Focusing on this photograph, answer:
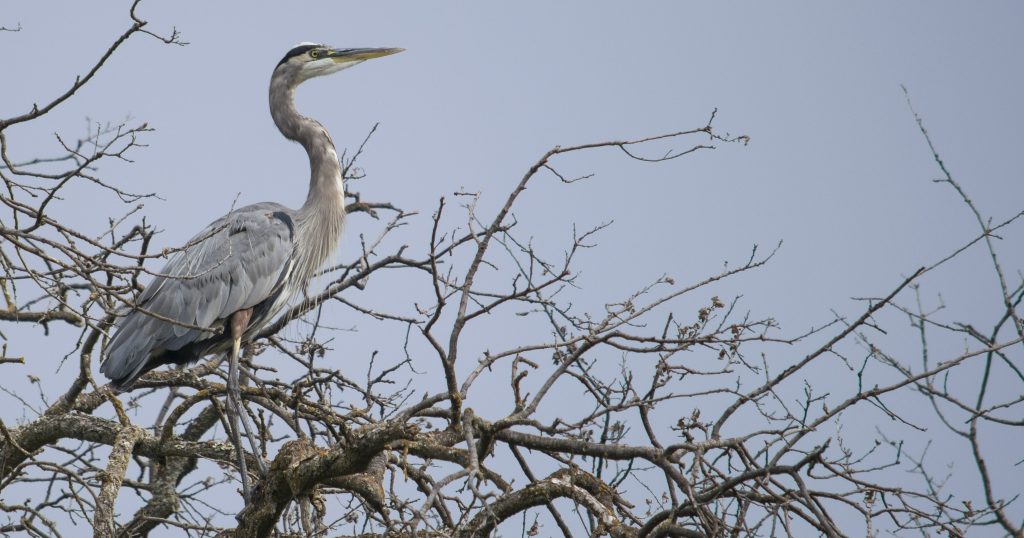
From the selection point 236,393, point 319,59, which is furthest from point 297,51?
point 236,393

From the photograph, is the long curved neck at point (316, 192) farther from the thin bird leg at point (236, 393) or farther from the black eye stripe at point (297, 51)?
the thin bird leg at point (236, 393)

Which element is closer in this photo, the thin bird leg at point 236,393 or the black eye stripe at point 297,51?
the thin bird leg at point 236,393

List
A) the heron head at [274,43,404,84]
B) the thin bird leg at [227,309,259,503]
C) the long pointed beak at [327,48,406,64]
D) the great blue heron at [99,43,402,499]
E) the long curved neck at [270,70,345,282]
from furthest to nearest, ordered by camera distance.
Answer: the long pointed beak at [327,48,406,64] → the heron head at [274,43,404,84] → the long curved neck at [270,70,345,282] → the great blue heron at [99,43,402,499] → the thin bird leg at [227,309,259,503]

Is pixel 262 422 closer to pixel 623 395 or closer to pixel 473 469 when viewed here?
pixel 623 395

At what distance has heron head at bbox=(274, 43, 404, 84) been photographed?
813 centimetres

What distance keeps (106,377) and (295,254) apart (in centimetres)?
160

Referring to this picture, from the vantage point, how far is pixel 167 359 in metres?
6.89

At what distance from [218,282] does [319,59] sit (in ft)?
6.90

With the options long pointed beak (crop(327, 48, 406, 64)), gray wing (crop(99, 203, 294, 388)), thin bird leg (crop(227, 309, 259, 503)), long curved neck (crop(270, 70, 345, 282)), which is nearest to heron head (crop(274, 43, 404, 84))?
long pointed beak (crop(327, 48, 406, 64))

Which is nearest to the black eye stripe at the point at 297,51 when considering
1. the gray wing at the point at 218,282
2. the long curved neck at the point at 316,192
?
the long curved neck at the point at 316,192

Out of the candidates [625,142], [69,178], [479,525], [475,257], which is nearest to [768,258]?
[625,142]

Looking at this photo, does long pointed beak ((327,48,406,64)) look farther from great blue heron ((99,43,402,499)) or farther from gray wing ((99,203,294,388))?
gray wing ((99,203,294,388))

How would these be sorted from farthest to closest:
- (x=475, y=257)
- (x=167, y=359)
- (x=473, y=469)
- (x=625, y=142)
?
(x=167, y=359), (x=625, y=142), (x=475, y=257), (x=473, y=469)

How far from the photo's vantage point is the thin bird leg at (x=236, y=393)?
16.2ft
